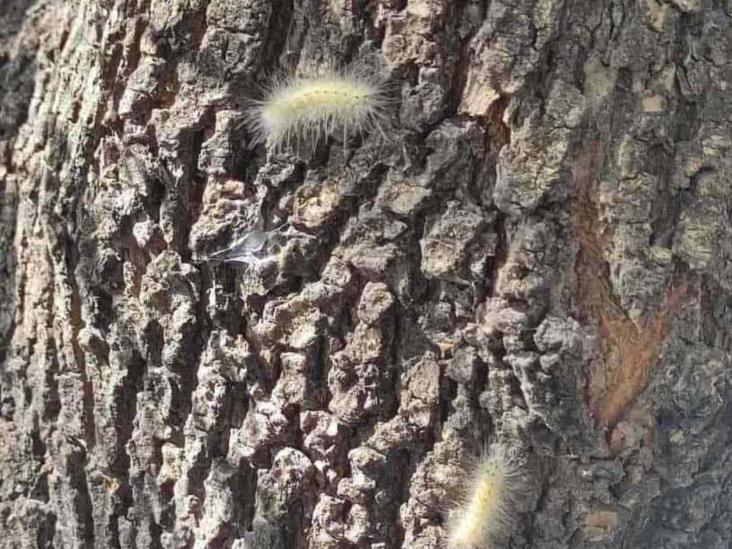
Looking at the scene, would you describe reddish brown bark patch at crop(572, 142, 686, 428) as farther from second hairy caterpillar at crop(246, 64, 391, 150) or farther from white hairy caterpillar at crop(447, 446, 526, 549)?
second hairy caterpillar at crop(246, 64, 391, 150)

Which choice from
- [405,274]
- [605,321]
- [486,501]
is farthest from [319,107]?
[486,501]

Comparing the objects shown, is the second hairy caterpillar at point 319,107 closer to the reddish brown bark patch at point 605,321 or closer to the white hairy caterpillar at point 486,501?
the reddish brown bark patch at point 605,321

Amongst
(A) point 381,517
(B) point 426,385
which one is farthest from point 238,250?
(A) point 381,517

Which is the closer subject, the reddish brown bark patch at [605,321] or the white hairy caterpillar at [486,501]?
the reddish brown bark patch at [605,321]

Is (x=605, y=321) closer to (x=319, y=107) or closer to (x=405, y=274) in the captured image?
(x=405, y=274)

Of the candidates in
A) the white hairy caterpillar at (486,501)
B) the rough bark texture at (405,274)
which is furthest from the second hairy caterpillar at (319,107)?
the white hairy caterpillar at (486,501)

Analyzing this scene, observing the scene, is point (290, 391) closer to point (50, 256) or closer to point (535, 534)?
point (535, 534)

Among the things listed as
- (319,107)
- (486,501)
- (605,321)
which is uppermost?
(319,107)

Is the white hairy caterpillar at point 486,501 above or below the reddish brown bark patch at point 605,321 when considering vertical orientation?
below
